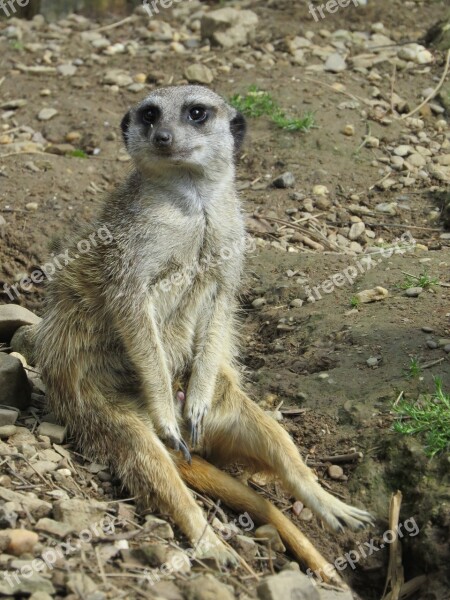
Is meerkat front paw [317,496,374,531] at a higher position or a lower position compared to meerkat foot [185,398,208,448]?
lower

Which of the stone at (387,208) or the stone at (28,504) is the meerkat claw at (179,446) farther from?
the stone at (387,208)

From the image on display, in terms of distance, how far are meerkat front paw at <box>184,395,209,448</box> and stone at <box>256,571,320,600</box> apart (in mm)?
1251

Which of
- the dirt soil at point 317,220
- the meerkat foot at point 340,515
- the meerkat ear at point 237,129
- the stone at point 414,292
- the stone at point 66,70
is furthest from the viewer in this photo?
the stone at point 66,70

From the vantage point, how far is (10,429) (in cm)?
437

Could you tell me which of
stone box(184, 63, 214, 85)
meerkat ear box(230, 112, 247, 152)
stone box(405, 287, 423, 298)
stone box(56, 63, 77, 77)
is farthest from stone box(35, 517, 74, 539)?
stone box(56, 63, 77, 77)

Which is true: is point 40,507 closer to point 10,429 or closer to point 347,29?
point 10,429

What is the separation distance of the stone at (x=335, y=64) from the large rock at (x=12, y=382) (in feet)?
15.6

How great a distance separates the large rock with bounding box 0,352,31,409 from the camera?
4613 millimetres

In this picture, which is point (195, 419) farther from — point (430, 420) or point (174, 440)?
point (430, 420)

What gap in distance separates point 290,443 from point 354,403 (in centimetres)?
54

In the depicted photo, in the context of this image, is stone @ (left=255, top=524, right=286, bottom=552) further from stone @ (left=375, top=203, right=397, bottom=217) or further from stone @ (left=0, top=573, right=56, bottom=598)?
stone @ (left=375, top=203, right=397, bottom=217)

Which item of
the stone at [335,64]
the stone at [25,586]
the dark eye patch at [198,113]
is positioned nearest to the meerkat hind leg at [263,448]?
the dark eye patch at [198,113]

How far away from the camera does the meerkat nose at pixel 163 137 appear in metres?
4.38

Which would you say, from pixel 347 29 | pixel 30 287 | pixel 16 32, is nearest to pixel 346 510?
pixel 30 287
